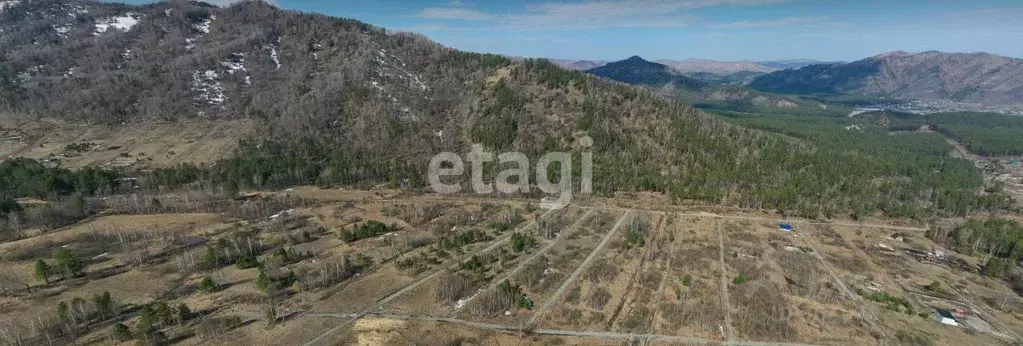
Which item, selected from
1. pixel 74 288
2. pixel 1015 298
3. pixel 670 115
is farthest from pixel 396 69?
pixel 1015 298

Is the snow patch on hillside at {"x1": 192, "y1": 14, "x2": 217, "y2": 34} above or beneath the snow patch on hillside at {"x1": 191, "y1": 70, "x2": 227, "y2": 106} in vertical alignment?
above

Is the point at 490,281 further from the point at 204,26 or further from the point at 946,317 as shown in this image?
the point at 204,26

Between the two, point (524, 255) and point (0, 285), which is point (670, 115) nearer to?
point (524, 255)

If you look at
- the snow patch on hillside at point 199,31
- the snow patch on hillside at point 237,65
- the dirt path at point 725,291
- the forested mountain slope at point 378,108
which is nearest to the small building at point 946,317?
the dirt path at point 725,291

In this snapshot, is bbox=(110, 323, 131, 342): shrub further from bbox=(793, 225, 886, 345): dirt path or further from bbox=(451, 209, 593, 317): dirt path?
bbox=(793, 225, 886, 345): dirt path

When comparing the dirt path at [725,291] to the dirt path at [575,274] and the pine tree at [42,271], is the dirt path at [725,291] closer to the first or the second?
the dirt path at [575,274]

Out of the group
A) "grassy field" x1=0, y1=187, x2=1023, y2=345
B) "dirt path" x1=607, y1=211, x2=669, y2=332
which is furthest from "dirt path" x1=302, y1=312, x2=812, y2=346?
"dirt path" x1=607, y1=211, x2=669, y2=332

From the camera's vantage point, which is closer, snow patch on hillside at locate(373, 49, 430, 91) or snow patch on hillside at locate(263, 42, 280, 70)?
snow patch on hillside at locate(373, 49, 430, 91)
